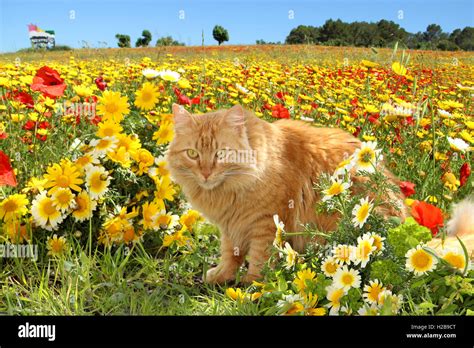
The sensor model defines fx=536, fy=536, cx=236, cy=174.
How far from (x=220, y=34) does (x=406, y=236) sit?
1184mm

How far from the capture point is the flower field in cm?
168

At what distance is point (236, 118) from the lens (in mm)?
2219

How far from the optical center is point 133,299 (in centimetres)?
197

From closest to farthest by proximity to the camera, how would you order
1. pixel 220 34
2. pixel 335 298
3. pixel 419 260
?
1. pixel 419 260
2. pixel 335 298
3. pixel 220 34

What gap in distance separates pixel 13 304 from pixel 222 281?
2.75 feet

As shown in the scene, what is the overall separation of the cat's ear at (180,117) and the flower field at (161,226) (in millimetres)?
84

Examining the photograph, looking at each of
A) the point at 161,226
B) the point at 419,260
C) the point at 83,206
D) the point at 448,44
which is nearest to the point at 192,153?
the point at 161,226

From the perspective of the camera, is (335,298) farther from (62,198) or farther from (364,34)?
(364,34)

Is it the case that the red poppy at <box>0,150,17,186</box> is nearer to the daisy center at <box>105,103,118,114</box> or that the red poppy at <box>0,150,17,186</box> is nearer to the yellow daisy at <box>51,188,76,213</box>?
the yellow daisy at <box>51,188,76,213</box>

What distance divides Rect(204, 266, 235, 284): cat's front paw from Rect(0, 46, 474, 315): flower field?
0.05 metres

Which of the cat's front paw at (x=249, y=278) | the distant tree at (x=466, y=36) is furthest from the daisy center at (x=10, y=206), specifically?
the distant tree at (x=466, y=36)

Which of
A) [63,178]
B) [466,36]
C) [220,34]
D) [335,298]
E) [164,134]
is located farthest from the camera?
[164,134]

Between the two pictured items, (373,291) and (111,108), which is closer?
(373,291)
